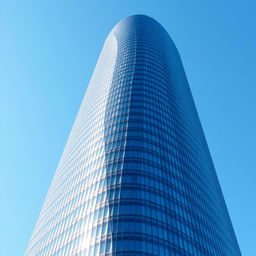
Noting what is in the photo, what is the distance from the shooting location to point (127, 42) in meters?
131

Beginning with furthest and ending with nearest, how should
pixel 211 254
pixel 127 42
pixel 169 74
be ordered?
pixel 127 42, pixel 169 74, pixel 211 254

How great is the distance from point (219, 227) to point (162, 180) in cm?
2459

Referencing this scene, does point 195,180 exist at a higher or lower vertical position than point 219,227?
higher

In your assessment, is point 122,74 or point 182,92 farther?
point 182,92

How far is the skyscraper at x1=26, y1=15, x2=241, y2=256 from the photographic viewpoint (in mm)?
62469

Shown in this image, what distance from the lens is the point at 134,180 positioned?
6931cm

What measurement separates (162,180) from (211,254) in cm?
1800

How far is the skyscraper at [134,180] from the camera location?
205 feet

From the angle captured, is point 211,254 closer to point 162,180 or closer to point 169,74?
point 162,180

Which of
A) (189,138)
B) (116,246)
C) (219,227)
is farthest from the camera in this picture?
(189,138)

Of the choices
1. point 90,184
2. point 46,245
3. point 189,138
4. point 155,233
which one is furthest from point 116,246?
point 189,138

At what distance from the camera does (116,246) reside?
5756cm

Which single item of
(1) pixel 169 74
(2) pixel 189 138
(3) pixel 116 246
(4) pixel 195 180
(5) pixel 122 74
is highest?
(1) pixel 169 74

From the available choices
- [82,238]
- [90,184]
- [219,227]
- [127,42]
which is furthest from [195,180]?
[127,42]
